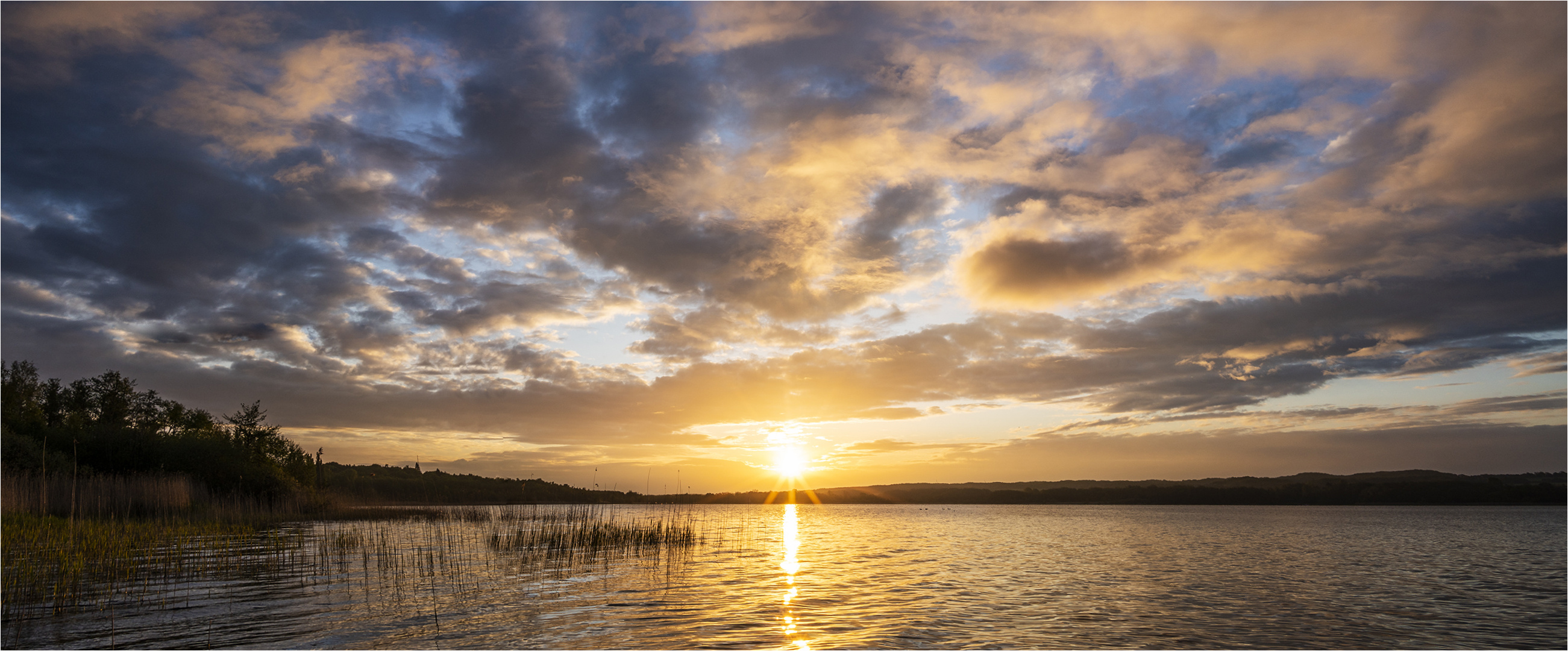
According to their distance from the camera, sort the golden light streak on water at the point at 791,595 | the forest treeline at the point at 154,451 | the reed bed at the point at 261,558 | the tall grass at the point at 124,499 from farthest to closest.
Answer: the forest treeline at the point at 154,451
the tall grass at the point at 124,499
the reed bed at the point at 261,558
the golden light streak on water at the point at 791,595

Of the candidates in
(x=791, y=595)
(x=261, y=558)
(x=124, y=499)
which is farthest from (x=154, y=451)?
(x=791, y=595)

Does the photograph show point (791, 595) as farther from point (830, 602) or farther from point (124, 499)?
point (124, 499)


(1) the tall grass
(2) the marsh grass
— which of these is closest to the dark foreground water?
(2) the marsh grass

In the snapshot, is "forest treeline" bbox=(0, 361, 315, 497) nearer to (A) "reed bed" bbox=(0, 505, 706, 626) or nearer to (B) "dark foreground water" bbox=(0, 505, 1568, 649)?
(A) "reed bed" bbox=(0, 505, 706, 626)

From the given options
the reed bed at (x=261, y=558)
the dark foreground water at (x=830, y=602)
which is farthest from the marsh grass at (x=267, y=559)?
the dark foreground water at (x=830, y=602)

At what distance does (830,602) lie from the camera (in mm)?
20469

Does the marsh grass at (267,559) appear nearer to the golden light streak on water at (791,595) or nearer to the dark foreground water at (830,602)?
the dark foreground water at (830,602)

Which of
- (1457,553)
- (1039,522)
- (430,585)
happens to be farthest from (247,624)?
(1039,522)

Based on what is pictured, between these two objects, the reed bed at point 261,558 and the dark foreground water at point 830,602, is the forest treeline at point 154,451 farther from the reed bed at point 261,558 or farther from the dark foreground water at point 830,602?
the dark foreground water at point 830,602

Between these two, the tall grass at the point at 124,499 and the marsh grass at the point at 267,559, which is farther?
the tall grass at the point at 124,499

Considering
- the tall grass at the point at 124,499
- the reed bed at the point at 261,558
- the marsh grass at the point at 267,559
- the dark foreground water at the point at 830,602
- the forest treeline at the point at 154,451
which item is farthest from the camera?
the forest treeline at the point at 154,451

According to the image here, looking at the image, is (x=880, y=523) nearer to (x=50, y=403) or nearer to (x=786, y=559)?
(x=786, y=559)

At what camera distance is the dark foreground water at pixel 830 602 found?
1498 cm

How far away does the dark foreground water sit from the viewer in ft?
49.2
